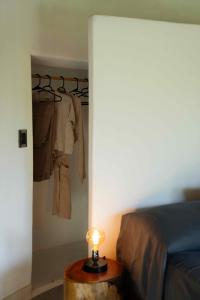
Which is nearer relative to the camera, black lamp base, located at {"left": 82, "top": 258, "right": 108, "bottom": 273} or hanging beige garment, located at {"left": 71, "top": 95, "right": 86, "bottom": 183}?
black lamp base, located at {"left": 82, "top": 258, "right": 108, "bottom": 273}

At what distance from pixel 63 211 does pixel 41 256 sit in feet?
2.23

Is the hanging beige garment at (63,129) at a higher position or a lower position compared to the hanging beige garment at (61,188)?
higher

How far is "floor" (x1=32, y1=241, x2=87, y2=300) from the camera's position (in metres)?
2.68

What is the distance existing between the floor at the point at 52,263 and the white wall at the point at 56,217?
90 millimetres

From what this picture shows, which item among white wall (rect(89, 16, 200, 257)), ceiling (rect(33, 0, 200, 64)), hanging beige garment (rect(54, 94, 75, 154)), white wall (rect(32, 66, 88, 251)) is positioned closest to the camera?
white wall (rect(89, 16, 200, 257))

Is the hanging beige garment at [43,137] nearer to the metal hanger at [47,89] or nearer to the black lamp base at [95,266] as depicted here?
the metal hanger at [47,89]

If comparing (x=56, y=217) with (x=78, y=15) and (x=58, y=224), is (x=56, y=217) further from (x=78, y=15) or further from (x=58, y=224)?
(x=78, y=15)

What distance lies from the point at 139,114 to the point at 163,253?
0.91m

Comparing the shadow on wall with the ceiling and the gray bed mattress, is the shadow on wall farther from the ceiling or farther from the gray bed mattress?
the ceiling

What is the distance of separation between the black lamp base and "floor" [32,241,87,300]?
83cm

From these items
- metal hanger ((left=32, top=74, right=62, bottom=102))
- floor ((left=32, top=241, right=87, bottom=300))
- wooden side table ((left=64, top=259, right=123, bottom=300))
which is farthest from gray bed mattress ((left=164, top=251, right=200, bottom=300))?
metal hanger ((left=32, top=74, right=62, bottom=102))

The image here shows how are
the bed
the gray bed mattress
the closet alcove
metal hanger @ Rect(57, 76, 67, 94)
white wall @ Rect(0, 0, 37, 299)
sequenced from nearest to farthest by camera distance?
1. the gray bed mattress
2. the bed
3. white wall @ Rect(0, 0, 37, 299)
4. metal hanger @ Rect(57, 76, 67, 94)
5. the closet alcove

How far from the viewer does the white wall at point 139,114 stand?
213cm

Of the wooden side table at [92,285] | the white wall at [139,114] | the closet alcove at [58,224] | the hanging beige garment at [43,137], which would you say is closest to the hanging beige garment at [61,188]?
the hanging beige garment at [43,137]
